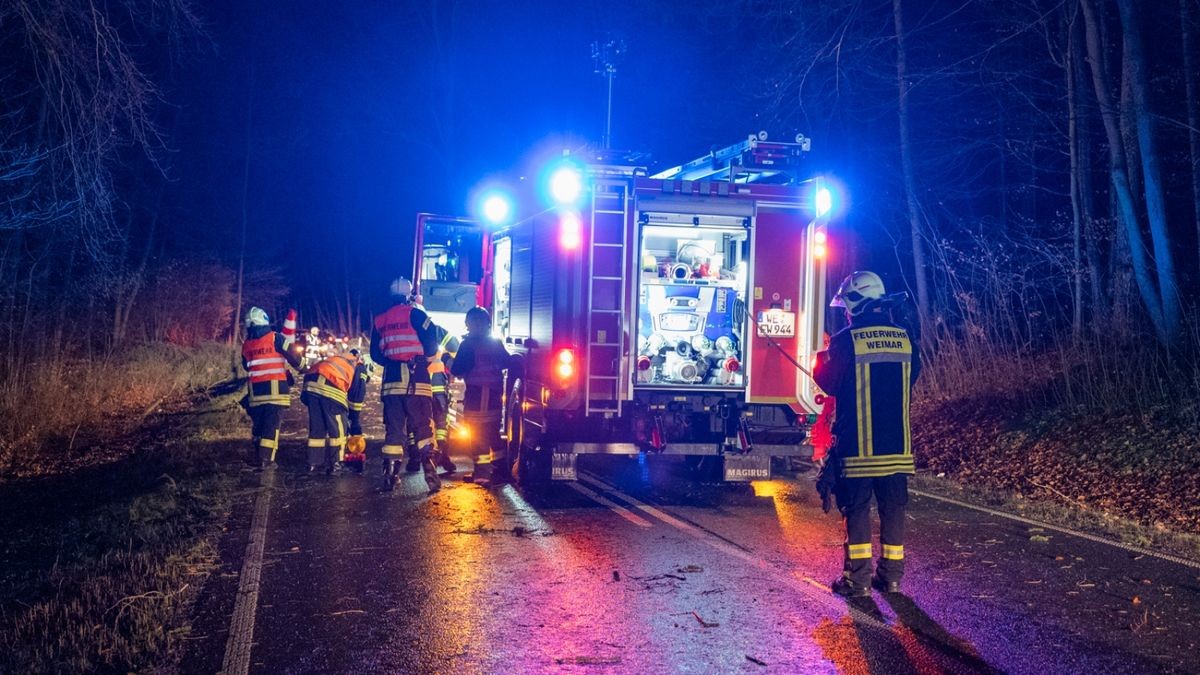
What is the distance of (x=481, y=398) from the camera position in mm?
10562

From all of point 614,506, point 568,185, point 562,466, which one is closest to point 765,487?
point 614,506

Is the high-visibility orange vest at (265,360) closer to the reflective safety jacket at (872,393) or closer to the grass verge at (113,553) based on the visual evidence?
the grass verge at (113,553)

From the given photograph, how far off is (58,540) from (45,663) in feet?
12.1

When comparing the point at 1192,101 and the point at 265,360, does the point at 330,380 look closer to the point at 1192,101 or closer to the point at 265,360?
the point at 265,360

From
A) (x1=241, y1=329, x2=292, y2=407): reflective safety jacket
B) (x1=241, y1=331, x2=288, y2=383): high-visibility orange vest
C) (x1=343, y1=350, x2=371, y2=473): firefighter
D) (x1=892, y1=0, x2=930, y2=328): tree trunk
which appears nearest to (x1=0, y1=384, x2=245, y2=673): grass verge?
(x1=241, y1=329, x2=292, y2=407): reflective safety jacket

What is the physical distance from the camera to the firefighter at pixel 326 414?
10461 mm

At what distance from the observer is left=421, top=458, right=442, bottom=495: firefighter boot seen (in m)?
9.44

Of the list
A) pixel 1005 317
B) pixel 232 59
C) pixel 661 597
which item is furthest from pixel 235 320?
pixel 661 597

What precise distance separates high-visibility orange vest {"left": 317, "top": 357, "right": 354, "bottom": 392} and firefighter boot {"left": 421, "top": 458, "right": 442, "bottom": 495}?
5.15 feet

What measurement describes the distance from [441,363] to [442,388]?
0.36 metres

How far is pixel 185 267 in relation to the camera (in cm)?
2812

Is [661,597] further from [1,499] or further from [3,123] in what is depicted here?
[3,123]

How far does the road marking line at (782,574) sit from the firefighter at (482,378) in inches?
84.9

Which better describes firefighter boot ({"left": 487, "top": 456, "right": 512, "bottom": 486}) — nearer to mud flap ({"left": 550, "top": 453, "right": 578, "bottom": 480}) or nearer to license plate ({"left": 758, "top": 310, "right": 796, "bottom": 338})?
mud flap ({"left": 550, "top": 453, "right": 578, "bottom": 480})
